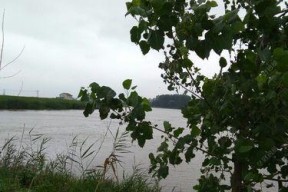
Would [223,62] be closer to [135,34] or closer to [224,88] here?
[224,88]

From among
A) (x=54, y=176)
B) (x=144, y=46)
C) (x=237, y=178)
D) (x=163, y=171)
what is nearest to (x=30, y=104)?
(x=54, y=176)

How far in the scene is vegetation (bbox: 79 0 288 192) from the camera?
6.23ft

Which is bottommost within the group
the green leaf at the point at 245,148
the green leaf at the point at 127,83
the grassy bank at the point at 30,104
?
the green leaf at the point at 245,148

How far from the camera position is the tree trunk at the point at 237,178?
8.60 ft

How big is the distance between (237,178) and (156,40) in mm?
1241

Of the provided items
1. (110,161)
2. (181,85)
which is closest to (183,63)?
(181,85)

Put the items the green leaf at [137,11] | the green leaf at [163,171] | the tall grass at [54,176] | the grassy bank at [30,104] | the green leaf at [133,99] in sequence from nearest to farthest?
the green leaf at [137,11] < the green leaf at [133,99] < the green leaf at [163,171] < the tall grass at [54,176] < the grassy bank at [30,104]

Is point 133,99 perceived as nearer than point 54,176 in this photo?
Yes

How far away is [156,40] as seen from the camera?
193cm

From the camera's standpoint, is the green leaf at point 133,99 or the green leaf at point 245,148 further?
the green leaf at point 133,99

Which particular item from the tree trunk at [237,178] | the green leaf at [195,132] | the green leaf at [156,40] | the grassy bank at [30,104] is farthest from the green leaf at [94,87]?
the grassy bank at [30,104]

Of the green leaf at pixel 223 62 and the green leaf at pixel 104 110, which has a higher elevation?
the green leaf at pixel 223 62

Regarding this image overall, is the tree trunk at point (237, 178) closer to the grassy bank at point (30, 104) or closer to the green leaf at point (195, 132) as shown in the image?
the green leaf at point (195, 132)

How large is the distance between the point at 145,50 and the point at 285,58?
0.71m
